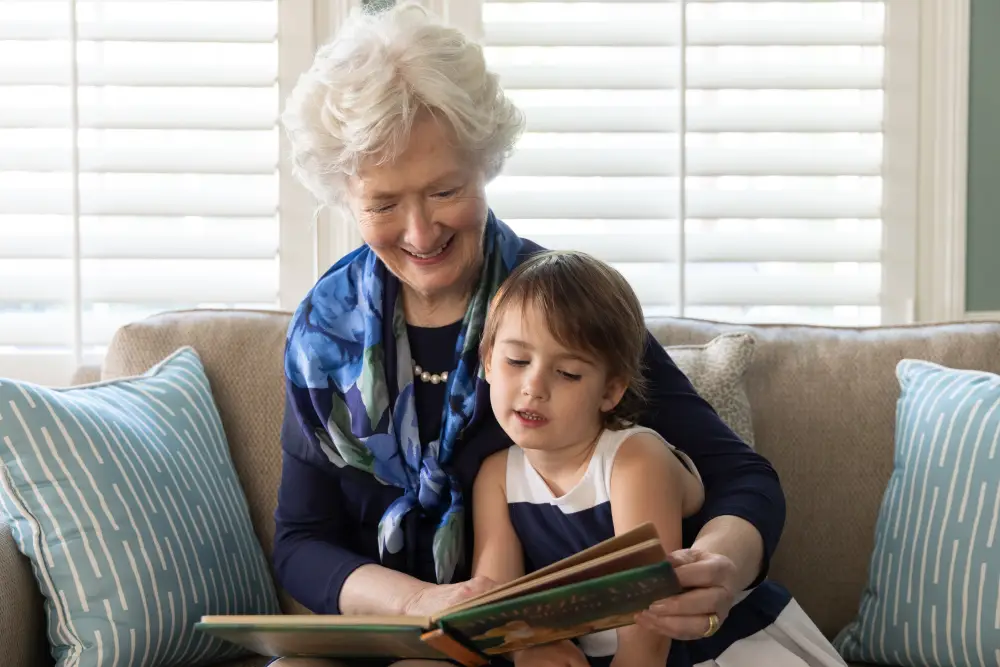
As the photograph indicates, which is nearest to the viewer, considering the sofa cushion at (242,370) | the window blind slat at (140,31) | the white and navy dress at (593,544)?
the white and navy dress at (593,544)

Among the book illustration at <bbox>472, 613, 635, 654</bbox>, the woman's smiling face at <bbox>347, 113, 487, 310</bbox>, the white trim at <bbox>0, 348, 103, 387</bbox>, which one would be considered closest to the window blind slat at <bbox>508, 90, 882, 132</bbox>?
the woman's smiling face at <bbox>347, 113, 487, 310</bbox>

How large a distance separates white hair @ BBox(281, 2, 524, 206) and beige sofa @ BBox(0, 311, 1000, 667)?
0.54 meters

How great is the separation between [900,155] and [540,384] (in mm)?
1421

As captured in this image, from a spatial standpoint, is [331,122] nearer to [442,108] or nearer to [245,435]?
[442,108]

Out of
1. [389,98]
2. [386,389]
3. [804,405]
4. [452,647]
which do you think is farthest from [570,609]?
[804,405]

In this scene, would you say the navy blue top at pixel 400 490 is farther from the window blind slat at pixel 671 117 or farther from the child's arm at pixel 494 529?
the window blind slat at pixel 671 117

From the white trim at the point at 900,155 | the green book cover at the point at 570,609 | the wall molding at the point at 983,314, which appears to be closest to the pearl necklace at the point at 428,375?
the green book cover at the point at 570,609

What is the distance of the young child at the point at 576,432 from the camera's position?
1.43m

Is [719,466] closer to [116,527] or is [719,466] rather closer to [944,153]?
[116,527]

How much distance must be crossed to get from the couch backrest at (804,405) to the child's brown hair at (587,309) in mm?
600

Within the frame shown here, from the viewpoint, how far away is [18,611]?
61.6 inches

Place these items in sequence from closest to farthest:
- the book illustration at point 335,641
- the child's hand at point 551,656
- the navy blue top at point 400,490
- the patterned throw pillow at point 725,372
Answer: the book illustration at point 335,641 → the child's hand at point 551,656 → the navy blue top at point 400,490 → the patterned throw pillow at point 725,372

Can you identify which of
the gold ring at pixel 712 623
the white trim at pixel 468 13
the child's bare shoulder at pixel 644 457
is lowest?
the gold ring at pixel 712 623

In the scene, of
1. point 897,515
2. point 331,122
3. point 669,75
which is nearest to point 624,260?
point 669,75
